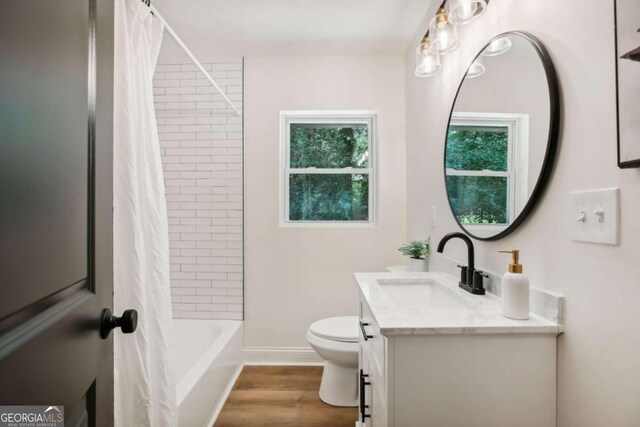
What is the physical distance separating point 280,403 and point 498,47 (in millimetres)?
2159

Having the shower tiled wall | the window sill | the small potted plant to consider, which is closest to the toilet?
the small potted plant

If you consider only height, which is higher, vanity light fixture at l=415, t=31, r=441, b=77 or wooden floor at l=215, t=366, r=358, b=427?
vanity light fixture at l=415, t=31, r=441, b=77

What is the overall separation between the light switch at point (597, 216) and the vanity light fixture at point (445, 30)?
651 millimetres

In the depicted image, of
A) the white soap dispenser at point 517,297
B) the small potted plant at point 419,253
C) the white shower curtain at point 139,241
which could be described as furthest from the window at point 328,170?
the white soap dispenser at point 517,297

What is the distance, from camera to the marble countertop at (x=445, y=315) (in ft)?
2.85

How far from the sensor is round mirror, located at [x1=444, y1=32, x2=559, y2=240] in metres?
0.98

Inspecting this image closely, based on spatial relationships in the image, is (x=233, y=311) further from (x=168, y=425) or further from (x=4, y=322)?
(x=4, y=322)

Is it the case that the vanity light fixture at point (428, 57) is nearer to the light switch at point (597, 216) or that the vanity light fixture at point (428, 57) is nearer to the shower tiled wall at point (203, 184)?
the light switch at point (597, 216)

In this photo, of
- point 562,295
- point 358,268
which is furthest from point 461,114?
point 358,268

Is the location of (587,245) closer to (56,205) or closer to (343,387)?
(56,205)

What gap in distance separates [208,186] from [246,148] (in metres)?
0.42

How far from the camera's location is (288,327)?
8.18 ft

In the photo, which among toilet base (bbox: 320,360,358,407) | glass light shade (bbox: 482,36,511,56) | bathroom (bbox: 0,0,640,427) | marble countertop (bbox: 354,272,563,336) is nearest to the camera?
bathroom (bbox: 0,0,640,427)

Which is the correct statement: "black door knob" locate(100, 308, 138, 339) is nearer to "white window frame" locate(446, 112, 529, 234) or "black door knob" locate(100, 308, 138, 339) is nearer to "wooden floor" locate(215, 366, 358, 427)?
"white window frame" locate(446, 112, 529, 234)
